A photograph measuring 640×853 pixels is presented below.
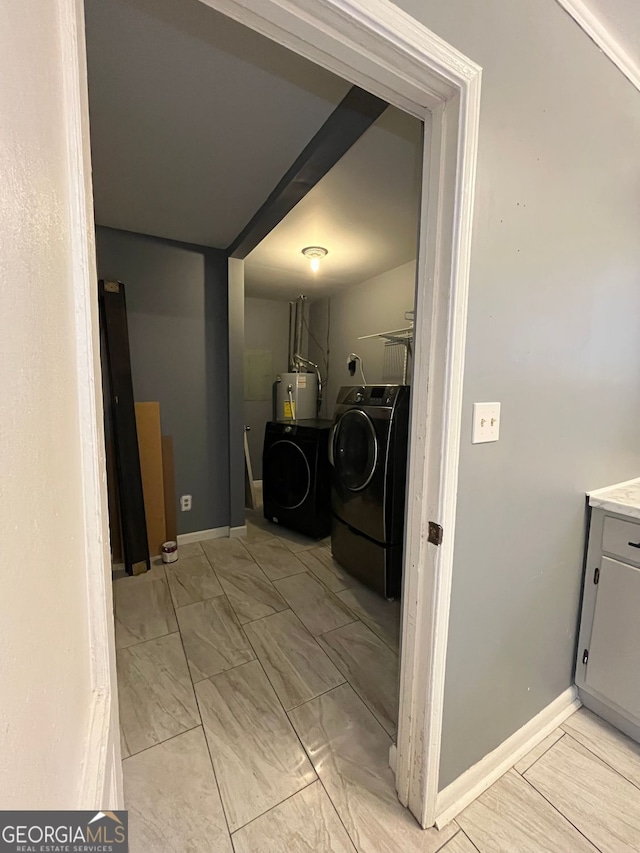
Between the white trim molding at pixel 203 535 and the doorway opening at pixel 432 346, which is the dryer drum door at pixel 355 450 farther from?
the white trim molding at pixel 203 535

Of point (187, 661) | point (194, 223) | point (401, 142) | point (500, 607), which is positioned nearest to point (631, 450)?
point (500, 607)

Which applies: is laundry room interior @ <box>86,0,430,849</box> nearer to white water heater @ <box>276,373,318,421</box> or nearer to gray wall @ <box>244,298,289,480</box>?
white water heater @ <box>276,373,318,421</box>

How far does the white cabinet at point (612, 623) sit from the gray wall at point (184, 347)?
2485 millimetres

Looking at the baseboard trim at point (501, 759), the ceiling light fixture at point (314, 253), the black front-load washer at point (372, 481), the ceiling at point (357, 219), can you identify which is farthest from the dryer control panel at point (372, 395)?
the baseboard trim at point (501, 759)

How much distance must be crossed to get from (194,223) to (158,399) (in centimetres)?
127

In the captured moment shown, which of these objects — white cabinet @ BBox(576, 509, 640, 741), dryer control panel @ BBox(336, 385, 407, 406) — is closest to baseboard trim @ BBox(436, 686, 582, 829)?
white cabinet @ BBox(576, 509, 640, 741)

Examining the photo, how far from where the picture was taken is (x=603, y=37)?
105 cm

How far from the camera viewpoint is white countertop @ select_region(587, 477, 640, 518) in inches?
48.7

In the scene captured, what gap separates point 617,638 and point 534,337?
1.19 metres

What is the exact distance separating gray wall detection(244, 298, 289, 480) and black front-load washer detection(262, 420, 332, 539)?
1.35 metres

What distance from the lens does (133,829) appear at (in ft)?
3.32

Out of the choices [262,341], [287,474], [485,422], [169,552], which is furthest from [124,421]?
[262,341]

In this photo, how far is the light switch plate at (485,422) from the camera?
960 mm

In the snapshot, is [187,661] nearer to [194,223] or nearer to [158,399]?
[158,399]
